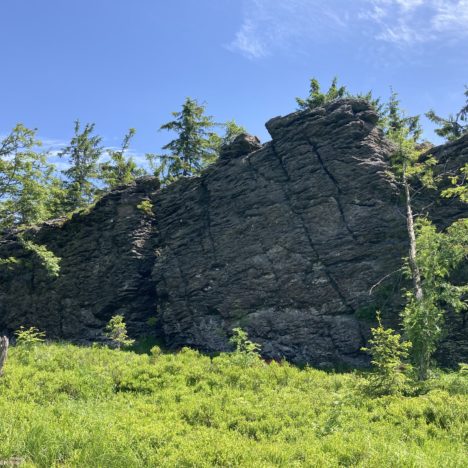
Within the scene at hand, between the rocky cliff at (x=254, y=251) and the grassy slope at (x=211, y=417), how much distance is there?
4833 millimetres

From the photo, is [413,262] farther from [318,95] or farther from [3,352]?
[318,95]

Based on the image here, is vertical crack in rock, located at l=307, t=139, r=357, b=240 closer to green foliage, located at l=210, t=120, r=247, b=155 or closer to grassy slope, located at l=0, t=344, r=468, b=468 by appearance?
grassy slope, located at l=0, t=344, r=468, b=468

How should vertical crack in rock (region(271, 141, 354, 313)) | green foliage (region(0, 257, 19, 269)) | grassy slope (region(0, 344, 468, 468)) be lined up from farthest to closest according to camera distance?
green foliage (region(0, 257, 19, 269)) → vertical crack in rock (region(271, 141, 354, 313)) → grassy slope (region(0, 344, 468, 468))

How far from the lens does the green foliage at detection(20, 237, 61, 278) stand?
2612cm

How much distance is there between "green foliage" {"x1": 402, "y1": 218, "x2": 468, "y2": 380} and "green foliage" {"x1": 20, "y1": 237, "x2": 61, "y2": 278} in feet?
→ 67.9

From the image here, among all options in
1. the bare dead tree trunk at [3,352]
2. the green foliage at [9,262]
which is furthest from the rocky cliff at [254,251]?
the bare dead tree trunk at [3,352]

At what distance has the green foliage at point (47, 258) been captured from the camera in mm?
26125

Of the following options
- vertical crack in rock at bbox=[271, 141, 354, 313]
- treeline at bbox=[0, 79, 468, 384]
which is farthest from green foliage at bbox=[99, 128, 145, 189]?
vertical crack in rock at bbox=[271, 141, 354, 313]

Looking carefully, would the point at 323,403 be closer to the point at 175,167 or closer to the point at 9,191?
the point at 9,191

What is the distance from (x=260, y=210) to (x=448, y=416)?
15.5 meters

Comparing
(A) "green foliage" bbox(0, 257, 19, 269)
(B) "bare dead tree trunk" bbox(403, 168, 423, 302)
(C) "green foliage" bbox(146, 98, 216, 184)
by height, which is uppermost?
(C) "green foliage" bbox(146, 98, 216, 184)

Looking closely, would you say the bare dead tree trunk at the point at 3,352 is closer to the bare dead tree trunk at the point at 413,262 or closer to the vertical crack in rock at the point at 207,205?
the vertical crack in rock at the point at 207,205

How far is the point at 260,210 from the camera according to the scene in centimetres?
2431

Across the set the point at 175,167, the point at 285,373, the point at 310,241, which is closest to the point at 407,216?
the point at 310,241
